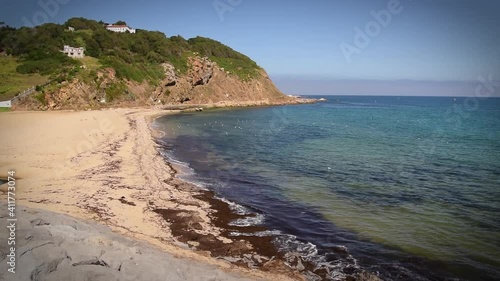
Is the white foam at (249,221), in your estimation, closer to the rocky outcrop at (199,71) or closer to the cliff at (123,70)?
the cliff at (123,70)

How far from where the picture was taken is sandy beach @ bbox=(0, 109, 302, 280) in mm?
9219

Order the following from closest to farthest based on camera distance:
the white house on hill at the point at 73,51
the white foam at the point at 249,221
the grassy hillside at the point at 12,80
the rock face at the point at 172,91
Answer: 1. the white foam at the point at 249,221
2. the grassy hillside at the point at 12,80
3. the rock face at the point at 172,91
4. the white house on hill at the point at 73,51

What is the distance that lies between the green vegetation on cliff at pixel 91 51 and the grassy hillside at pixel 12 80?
0.50m

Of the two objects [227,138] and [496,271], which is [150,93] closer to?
[227,138]

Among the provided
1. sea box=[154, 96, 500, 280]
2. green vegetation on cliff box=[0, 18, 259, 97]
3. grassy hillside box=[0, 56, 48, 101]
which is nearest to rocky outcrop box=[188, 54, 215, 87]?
green vegetation on cliff box=[0, 18, 259, 97]

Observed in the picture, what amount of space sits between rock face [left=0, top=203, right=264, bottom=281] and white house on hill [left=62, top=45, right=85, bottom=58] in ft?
219

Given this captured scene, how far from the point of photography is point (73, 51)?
63.8 meters

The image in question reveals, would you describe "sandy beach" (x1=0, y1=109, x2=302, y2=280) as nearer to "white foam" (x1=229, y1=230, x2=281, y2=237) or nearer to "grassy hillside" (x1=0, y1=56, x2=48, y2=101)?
"white foam" (x1=229, y1=230, x2=281, y2=237)

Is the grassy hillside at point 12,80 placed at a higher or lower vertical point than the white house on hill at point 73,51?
lower

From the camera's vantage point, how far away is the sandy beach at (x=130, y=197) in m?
9.22

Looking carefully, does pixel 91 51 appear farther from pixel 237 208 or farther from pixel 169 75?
pixel 237 208

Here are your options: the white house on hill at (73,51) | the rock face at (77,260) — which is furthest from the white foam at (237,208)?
the white house on hill at (73,51)

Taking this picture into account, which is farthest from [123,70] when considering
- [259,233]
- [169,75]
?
[259,233]

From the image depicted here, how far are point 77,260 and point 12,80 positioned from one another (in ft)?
190
